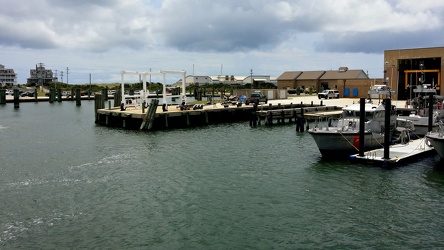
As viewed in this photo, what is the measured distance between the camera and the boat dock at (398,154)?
25.4 m

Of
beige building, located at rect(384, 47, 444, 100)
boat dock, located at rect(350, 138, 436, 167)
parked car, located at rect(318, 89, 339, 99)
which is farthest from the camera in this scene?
parked car, located at rect(318, 89, 339, 99)

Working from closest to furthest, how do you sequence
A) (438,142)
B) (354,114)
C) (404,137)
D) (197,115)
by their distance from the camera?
1. (438,142)
2. (354,114)
3. (404,137)
4. (197,115)

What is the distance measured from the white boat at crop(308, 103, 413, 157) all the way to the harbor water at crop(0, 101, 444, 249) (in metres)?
1.17

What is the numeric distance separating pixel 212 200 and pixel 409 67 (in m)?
59.6

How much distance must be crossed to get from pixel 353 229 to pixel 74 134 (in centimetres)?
3276

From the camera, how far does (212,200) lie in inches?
773

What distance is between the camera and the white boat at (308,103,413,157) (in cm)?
2800

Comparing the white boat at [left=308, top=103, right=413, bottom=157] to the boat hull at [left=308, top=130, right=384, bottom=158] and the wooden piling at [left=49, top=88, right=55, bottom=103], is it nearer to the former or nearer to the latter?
the boat hull at [left=308, top=130, right=384, bottom=158]

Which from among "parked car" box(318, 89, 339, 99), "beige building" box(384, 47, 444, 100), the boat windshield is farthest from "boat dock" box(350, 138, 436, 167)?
"parked car" box(318, 89, 339, 99)

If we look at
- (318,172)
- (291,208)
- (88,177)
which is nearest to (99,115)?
(88,177)

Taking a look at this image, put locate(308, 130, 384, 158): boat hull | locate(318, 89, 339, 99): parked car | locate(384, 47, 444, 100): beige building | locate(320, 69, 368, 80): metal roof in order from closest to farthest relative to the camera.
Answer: locate(308, 130, 384, 158): boat hull → locate(384, 47, 444, 100): beige building → locate(318, 89, 339, 99): parked car → locate(320, 69, 368, 80): metal roof

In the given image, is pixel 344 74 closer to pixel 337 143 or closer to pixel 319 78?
pixel 319 78

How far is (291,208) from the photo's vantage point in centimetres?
1848

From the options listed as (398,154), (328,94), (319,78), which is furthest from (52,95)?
(398,154)
